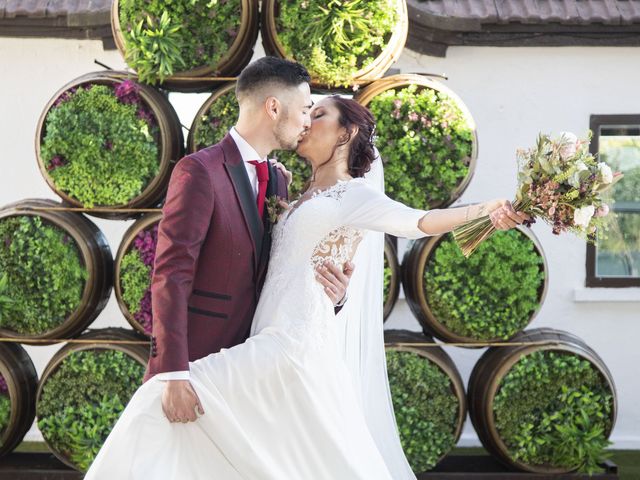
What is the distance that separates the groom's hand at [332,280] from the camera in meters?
3.77

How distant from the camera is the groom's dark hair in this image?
3.79m

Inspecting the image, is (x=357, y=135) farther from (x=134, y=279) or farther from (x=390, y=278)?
(x=134, y=279)

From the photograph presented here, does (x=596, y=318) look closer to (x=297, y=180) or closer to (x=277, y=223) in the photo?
(x=297, y=180)

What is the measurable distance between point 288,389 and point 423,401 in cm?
219

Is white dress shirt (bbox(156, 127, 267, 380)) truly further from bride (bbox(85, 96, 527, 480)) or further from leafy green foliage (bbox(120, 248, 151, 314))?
leafy green foliage (bbox(120, 248, 151, 314))

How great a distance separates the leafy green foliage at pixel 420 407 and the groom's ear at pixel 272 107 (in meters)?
2.18

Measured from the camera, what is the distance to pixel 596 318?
25.0ft

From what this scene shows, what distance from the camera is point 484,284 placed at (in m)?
5.57

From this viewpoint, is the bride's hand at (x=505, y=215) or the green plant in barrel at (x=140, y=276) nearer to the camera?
the bride's hand at (x=505, y=215)

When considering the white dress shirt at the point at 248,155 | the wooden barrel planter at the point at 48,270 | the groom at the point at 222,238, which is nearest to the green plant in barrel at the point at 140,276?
the wooden barrel planter at the point at 48,270

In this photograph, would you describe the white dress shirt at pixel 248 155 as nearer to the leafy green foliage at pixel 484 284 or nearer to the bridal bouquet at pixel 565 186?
the bridal bouquet at pixel 565 186

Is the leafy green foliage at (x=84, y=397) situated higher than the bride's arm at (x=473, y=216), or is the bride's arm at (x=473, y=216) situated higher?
the bride's arm at (x=473, y=216)

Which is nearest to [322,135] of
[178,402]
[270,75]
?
[270,75]

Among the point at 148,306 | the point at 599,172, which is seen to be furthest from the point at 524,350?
the point at 599,172
